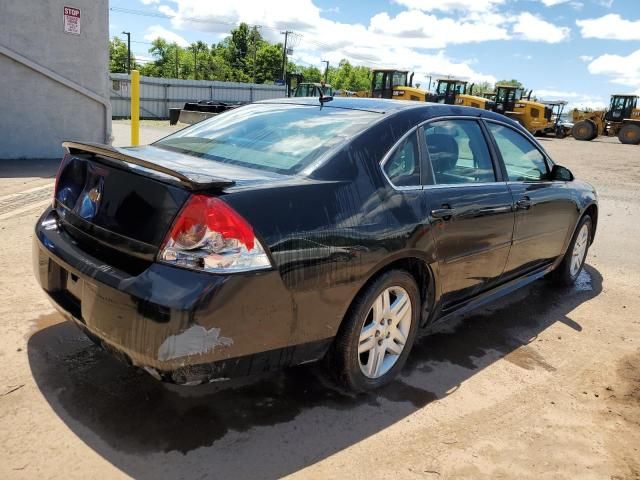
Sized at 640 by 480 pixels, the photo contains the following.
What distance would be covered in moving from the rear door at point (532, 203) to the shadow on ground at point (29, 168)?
721 cm

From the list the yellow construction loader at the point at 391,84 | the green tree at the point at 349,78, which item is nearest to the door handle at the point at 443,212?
the yellow construction loader at the point at 391,84

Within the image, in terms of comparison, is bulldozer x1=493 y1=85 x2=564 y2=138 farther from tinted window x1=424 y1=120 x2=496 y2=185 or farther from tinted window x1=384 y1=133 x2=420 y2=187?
tinted window x1=384 y1=133 x2=420 y2=187

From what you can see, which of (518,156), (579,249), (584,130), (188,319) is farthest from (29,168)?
(584,130)

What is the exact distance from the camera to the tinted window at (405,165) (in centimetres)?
301

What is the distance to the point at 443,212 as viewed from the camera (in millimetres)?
3199

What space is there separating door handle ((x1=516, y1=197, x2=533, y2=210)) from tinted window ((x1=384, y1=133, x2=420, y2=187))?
1.11m

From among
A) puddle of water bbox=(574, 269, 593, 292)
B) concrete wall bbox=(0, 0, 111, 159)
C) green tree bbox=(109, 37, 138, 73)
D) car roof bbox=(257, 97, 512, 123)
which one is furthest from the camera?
green tree bbox=(109, 37, 138, 73)

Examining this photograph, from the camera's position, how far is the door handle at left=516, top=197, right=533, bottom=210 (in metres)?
3.90

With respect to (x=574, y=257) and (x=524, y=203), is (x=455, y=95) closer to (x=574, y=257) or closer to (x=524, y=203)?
(x=574, y=257)

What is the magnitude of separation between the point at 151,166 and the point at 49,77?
9.10 m

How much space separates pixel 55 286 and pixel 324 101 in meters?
2.00

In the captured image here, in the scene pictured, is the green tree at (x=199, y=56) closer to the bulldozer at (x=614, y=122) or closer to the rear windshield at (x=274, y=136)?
the bulldozer at (x=614, y=122)

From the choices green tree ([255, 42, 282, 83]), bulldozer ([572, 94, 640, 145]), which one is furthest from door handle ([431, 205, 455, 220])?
green tree ([255, 42, 282, 83])

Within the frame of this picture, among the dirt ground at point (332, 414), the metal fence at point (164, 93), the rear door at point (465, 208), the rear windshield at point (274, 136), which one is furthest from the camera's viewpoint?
the metal fence at point (164, 93)
